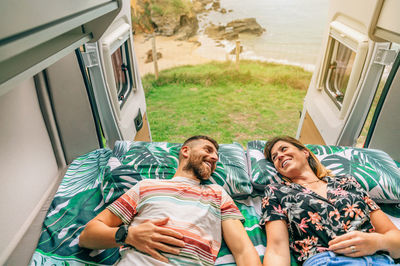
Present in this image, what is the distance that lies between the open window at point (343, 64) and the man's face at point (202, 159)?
4.93 feet

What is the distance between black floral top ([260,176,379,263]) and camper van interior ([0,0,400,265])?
217 mm

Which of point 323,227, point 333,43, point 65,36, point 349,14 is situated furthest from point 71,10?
point 333,43

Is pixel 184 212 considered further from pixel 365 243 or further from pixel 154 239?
pixel 365 243

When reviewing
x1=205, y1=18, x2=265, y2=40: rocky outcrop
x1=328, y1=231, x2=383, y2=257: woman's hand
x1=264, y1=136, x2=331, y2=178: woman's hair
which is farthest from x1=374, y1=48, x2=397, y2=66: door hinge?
x1=205, y1=18, x2=265, y2=40: rocky outcrop

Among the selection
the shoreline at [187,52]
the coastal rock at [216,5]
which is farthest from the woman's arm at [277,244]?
the coastal rock at [216,5]

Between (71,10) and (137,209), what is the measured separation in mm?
1062

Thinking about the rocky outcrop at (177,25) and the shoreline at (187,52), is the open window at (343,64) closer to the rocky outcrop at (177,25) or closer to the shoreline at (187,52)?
the shoreline at (187,52)

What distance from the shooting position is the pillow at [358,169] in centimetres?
183

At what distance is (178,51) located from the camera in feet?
33.0

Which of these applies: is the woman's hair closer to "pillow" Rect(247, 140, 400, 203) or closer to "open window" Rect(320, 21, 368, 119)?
"pillow" Rect(247, 140, 400, 203)

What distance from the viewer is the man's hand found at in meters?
1.29

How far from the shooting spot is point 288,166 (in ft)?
5.92

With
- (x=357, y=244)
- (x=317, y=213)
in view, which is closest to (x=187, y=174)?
(x=317, y=213)

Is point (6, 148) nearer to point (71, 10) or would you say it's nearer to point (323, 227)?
point (71, 10)
